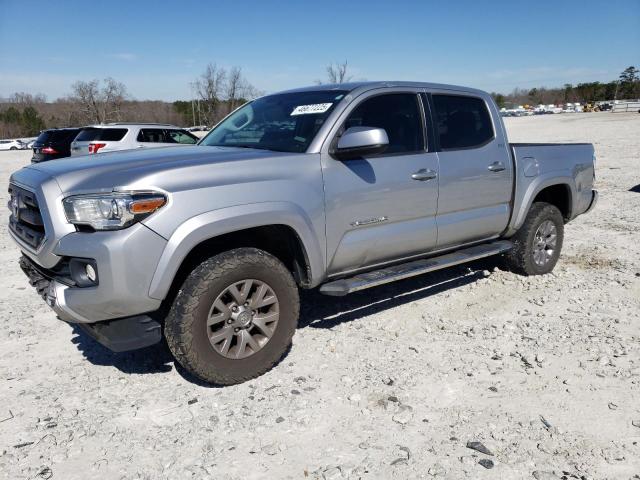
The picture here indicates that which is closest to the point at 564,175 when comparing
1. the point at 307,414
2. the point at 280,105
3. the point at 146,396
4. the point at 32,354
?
the point at 280,105

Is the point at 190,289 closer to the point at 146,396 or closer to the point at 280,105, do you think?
the point at 146,396

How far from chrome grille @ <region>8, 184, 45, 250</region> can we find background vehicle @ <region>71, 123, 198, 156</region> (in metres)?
9.60

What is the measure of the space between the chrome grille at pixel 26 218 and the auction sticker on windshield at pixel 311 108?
1957 mm

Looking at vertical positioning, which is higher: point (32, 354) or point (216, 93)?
point (216, 93)

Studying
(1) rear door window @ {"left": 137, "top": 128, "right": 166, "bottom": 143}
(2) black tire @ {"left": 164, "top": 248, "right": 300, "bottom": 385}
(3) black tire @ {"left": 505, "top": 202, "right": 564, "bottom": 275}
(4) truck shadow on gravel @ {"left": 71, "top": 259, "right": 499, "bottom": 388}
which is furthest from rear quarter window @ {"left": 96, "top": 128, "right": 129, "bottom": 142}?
(2) black tire @ {"left": 164, "top": 248, "right": 300, "bottom": 385}

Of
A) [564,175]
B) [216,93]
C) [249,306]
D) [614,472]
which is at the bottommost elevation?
[614,472]

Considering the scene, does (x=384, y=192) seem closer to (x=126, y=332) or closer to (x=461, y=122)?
(x=461, y=122)

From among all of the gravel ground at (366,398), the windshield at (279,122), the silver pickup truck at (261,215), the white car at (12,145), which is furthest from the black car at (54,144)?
the white car at (12,145)

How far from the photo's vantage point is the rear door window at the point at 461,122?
4562mm

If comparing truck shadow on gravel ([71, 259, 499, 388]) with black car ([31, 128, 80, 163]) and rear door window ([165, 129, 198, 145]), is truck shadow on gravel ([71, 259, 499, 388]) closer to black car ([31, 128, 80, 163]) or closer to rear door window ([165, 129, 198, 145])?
rear door window ([165, 129, 198, 145])

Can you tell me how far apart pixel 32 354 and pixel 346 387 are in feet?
7.93

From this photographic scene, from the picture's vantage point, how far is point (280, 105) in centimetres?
438

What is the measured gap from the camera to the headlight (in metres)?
2.87

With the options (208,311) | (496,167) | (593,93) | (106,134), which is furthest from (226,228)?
(593,93)
